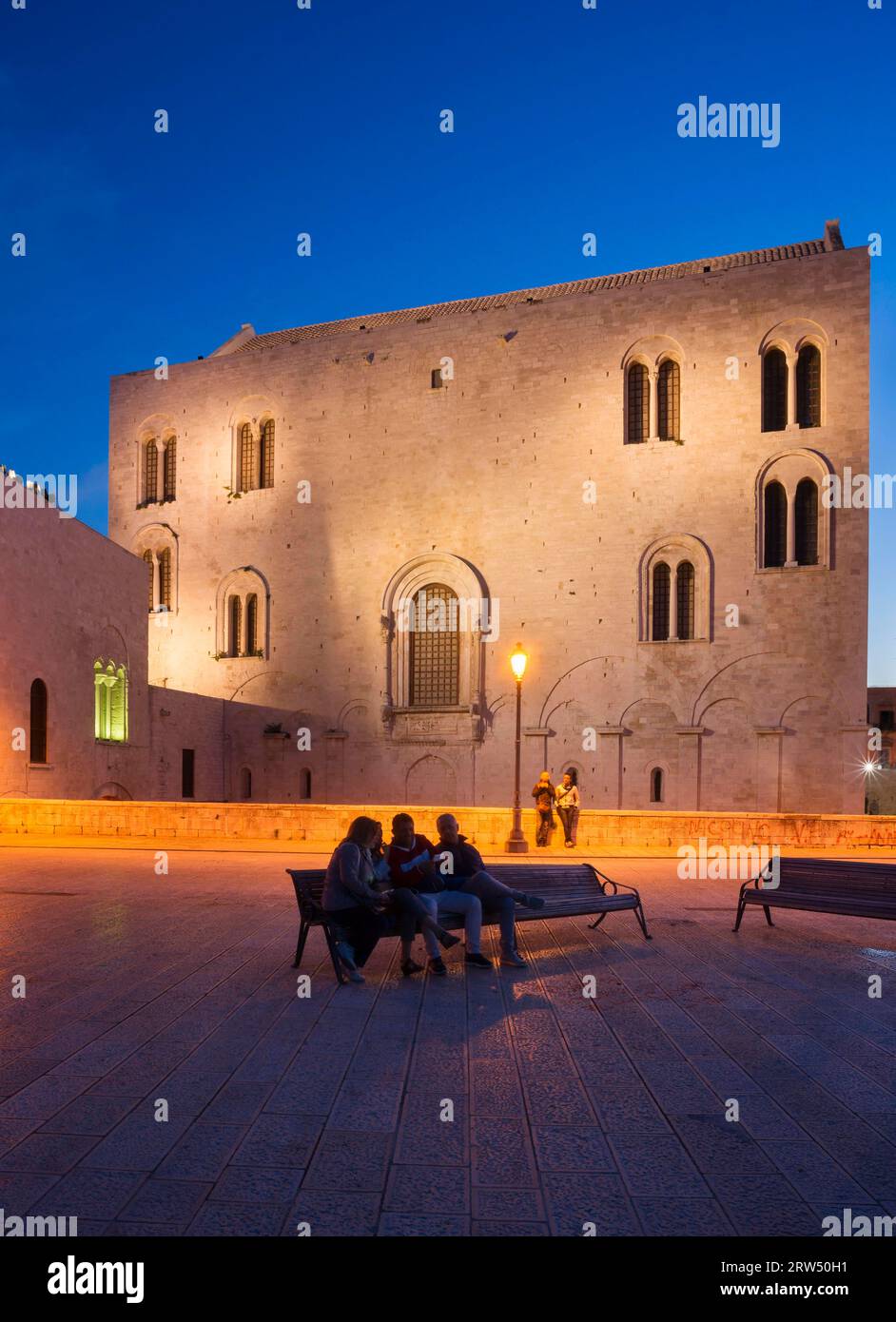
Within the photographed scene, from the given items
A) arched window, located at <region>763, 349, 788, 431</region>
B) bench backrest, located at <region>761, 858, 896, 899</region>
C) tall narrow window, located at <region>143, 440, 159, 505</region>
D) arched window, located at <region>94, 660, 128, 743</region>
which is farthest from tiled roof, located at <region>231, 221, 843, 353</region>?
bench backrest, located at <region>761, 858, 896, 899</region>

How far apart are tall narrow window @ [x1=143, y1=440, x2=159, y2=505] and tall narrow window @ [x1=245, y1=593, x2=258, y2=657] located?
20.7ft

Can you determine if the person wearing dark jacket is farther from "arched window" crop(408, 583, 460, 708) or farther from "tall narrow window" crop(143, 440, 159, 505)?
"tall narrow window" crop(143, 440, 159, 505)

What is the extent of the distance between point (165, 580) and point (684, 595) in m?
19.6

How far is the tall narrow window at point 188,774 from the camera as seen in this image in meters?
32.2

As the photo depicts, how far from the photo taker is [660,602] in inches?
1172

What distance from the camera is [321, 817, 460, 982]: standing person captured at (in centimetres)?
729

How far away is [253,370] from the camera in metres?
35.6

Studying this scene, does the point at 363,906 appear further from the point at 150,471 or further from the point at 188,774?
the point at 150,471

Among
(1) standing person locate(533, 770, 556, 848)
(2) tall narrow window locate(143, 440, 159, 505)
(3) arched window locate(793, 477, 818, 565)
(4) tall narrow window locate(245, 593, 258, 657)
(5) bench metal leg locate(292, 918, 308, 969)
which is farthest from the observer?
(2) tall narrow window locate(143, 440, 159, 505)

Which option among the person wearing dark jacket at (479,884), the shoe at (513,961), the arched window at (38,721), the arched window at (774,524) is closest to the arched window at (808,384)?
the arched window at (774,524)

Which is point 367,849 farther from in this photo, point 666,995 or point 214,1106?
point 214,1106

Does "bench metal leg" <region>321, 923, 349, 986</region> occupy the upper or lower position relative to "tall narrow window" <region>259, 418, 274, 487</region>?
lower

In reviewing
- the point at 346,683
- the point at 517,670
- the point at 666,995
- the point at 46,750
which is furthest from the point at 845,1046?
the point at 346,683
